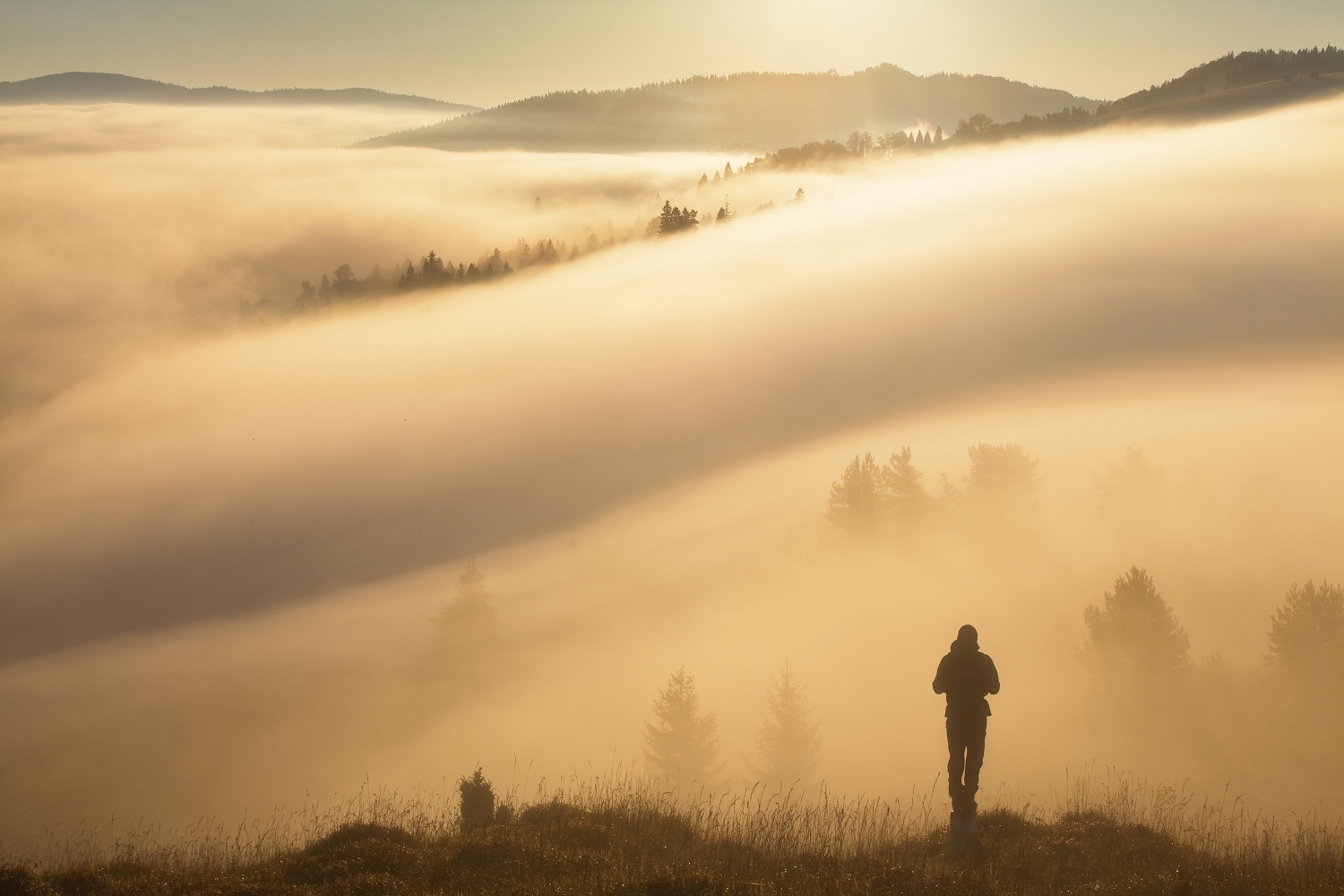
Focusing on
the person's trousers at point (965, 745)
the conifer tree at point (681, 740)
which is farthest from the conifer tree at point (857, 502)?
the person's trousers at point (965, 745)

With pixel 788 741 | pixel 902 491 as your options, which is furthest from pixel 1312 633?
pixel 902 491

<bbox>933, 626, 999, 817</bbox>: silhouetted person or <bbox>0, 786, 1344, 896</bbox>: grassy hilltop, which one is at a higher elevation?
<bbox>933, 626, 999, 817</bbox>: silhouetted person

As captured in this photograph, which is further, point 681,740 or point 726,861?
point 681,740

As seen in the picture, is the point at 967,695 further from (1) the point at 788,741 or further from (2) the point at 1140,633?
(2) the point at 1140,633

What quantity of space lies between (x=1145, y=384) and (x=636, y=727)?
141804mm

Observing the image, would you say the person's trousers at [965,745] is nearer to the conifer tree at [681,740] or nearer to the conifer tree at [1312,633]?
the conifer tree at [681,740]

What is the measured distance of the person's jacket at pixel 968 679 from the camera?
13.2 meters

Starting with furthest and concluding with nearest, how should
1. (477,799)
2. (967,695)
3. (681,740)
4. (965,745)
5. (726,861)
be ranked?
(681,740) → (477,799) → (965,745) → (967,695) → (726,861)

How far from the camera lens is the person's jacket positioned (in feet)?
43.2

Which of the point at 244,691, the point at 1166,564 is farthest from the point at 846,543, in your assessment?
the point at 244,691

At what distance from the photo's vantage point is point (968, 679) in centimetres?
1318

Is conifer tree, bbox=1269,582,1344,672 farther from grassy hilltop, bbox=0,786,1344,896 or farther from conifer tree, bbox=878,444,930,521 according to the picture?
grassy hilltop, bbox=0,786,1344,896

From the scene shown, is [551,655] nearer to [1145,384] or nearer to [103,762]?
[103,762]

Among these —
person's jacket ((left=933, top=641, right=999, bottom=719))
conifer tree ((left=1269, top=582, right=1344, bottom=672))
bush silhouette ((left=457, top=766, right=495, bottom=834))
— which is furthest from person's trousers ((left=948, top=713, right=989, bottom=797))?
conifer tree ((left=1269, top=582, right=1344, bottom=672))
